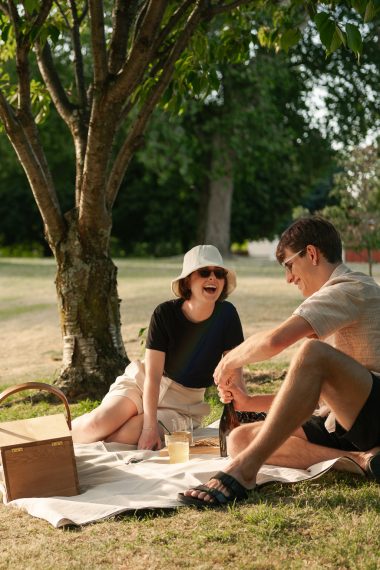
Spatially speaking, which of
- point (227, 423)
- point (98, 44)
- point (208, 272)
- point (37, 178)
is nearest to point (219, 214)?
point (37, 178)

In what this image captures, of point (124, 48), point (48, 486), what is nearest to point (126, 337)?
point (124, 48)

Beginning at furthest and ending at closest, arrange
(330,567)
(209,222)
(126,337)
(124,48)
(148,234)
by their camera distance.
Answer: (148,234)
(209,222)
(126,337)
(124,48)
(330,567)

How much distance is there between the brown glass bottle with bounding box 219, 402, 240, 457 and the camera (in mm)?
5020

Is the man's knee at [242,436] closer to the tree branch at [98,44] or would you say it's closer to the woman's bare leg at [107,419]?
the woman's bare leg at [107,419]

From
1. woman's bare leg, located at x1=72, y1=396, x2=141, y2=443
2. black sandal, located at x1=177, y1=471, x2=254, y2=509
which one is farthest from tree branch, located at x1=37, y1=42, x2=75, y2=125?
black sandal, located at x1=177, y1=471, x2=254, y2=509

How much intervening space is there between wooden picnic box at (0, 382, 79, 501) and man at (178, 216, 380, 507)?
2.34 ft

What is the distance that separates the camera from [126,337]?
12219 mm

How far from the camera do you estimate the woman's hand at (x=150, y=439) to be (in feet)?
17.8

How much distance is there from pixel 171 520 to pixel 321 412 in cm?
110

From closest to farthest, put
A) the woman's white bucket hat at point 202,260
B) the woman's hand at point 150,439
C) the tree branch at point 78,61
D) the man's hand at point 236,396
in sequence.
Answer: the man's hand at point 236,396 → the woman's white bucket hat at point 202,260 → the woman's hand at point 150,439 → the tree branch at point 78,61

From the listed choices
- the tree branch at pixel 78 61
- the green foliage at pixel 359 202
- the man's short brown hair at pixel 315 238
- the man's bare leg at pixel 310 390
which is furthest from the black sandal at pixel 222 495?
the green foliage at pixel 359 202

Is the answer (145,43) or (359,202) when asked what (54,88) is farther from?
(359,202)

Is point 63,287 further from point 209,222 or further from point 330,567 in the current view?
point 209,222

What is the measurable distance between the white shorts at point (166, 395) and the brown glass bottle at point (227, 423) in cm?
60
